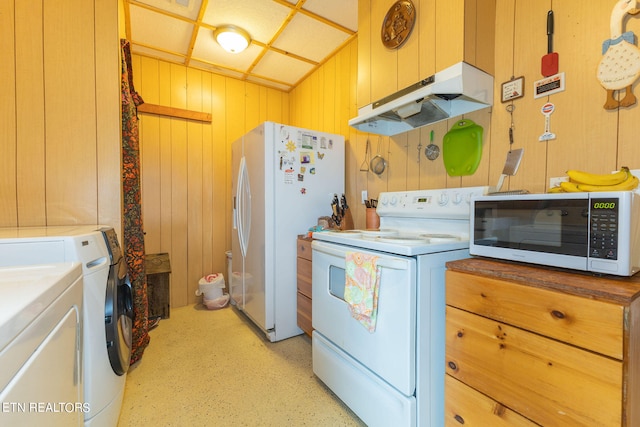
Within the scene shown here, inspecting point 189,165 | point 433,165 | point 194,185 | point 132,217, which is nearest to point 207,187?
point 194,185

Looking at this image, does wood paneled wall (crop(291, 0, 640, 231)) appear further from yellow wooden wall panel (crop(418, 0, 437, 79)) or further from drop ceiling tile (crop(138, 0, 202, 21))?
drop ceiling tile (crop(138, 0, 202, 21))

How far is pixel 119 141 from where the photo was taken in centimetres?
165

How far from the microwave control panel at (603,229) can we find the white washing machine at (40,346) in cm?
141

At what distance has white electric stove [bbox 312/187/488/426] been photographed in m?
1.11

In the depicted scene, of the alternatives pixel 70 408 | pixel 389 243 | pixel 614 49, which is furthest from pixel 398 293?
pixel 614 49

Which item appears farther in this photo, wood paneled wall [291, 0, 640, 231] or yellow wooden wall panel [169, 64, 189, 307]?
yellow wooden wall panel [169, 64, 189, 307]

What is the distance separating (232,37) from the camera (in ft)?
7.82

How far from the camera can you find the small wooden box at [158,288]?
2602 millimetres

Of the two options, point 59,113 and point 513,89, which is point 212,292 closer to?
point 59,113

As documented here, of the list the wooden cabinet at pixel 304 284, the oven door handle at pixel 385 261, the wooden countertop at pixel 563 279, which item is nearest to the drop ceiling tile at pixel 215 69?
the wooden cabinet at pixel 304 284

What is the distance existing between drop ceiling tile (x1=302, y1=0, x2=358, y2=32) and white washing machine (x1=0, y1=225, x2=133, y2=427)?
213 centimetres

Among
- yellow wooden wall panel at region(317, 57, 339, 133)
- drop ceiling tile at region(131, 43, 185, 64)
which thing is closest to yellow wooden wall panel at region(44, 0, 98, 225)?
drop ceiling tile at region(131, 43, 185, 64)

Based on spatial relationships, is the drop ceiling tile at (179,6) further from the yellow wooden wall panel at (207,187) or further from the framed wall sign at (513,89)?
the framed wall sign at (513,89)

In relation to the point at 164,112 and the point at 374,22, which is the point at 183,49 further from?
the point at 374,22
